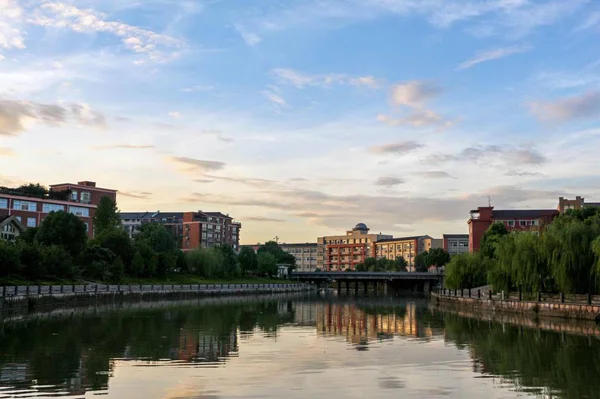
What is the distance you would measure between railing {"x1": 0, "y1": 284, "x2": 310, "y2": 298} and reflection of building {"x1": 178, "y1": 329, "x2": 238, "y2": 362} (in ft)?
66.3

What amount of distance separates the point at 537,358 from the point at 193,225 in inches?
5484

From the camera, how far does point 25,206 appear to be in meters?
96.7

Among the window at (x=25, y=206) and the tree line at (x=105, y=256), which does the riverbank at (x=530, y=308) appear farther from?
the window at (x=25, y=206)

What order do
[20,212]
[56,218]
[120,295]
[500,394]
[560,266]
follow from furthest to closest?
1. [20,212]
2. [56,218]
3. [120,295]
4. [560,266]
5. [500,394]

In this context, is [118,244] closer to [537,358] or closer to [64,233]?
[64,233]

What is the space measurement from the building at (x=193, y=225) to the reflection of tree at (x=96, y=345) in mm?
116336

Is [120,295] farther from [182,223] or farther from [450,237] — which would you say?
[450,237]

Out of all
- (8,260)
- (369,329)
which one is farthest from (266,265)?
(369,329)

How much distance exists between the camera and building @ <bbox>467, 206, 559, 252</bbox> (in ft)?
401

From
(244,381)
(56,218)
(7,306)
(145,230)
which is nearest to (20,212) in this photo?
(145,230)

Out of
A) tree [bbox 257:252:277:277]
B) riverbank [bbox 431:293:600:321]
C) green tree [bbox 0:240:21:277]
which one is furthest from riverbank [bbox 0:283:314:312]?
riverbank [bbox 431:293:600:321]

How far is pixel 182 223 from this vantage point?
160m

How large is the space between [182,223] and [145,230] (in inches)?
2119

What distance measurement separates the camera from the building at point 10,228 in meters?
81.8
